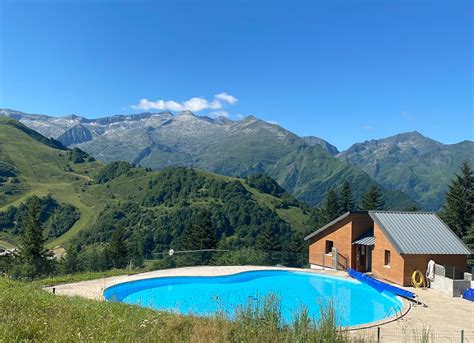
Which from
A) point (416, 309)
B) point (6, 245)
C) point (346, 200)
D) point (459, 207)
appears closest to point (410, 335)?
point (416, 309)

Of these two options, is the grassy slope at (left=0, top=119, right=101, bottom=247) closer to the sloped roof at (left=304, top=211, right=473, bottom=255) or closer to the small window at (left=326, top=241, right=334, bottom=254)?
the small window at (left=326, top=241, right=334, bottom=254)

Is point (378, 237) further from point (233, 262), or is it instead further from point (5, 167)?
point (5, 167)

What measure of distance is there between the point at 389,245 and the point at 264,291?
7.07m

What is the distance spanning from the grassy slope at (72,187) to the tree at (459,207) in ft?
221

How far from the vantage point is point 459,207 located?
49188 millimetres

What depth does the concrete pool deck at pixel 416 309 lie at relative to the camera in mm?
A: 12149

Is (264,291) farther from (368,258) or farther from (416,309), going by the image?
(368,258)

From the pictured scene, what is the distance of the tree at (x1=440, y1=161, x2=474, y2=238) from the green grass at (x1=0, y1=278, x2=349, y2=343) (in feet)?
155

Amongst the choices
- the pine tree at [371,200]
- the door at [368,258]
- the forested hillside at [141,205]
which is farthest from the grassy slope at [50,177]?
the door at [368,258]

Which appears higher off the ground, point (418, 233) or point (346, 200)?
point (346, 200)

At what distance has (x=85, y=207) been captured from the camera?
145m

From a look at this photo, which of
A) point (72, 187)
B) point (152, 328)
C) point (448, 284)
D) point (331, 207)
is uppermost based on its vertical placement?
point (72, 187)

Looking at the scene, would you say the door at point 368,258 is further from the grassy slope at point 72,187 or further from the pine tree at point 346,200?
the grassy slope at point 72,187

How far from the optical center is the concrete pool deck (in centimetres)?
1215
